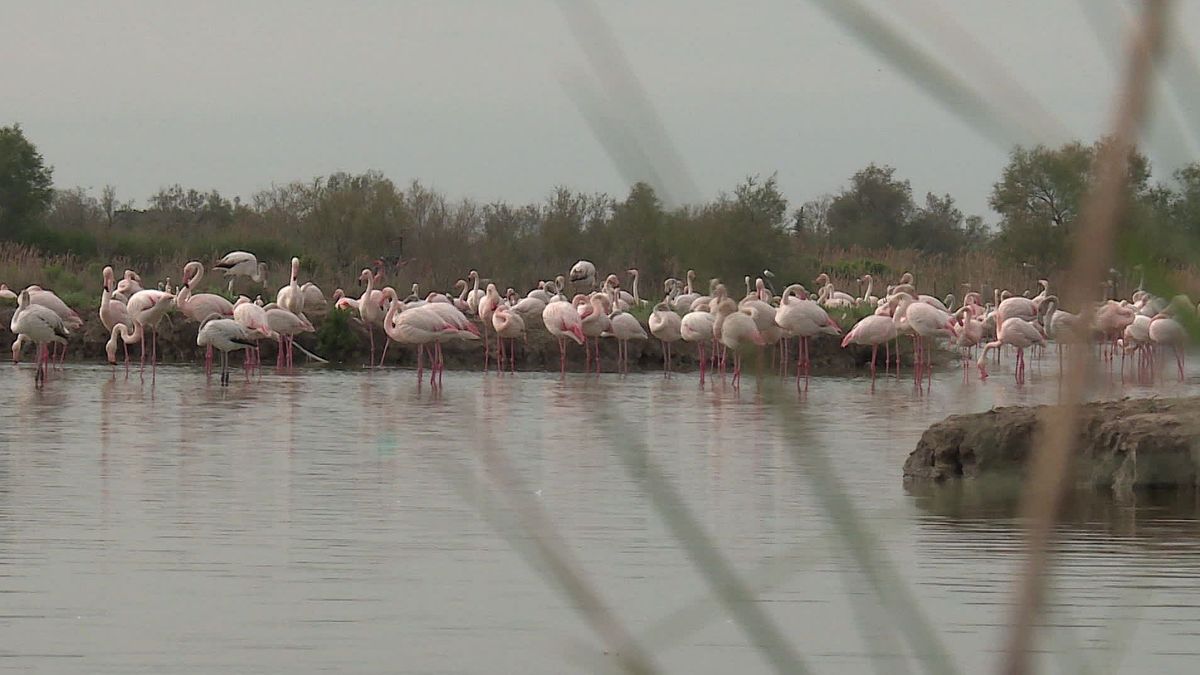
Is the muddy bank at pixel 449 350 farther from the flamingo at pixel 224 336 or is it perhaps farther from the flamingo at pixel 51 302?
the flamingo at pixel 224 336

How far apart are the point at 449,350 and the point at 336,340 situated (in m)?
1.83

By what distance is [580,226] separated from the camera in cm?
314

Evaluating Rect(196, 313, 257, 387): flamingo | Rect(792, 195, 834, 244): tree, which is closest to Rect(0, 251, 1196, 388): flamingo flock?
Rect(196, 313, 257, 387): flamingo

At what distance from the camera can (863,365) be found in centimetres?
2922

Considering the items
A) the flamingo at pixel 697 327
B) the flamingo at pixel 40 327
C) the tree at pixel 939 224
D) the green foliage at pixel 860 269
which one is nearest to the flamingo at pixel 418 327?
the flamingo at pixel 697 327

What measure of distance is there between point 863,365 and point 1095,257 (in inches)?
1133

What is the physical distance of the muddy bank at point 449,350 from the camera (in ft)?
92.7

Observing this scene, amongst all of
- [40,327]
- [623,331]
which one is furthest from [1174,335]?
[623,331]

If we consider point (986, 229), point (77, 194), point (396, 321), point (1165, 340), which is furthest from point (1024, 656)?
point (77, 194)

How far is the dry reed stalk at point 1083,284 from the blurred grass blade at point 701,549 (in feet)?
0.67

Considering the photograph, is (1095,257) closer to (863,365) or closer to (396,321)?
(396,321)

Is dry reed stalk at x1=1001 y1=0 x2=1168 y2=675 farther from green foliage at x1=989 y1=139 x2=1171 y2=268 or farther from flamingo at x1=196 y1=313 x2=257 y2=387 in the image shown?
flamingo at x1=196 y1=313 x2=257 y2=387

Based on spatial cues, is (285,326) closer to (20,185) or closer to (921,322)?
(921,322)

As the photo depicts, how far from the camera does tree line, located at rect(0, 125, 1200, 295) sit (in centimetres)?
93
